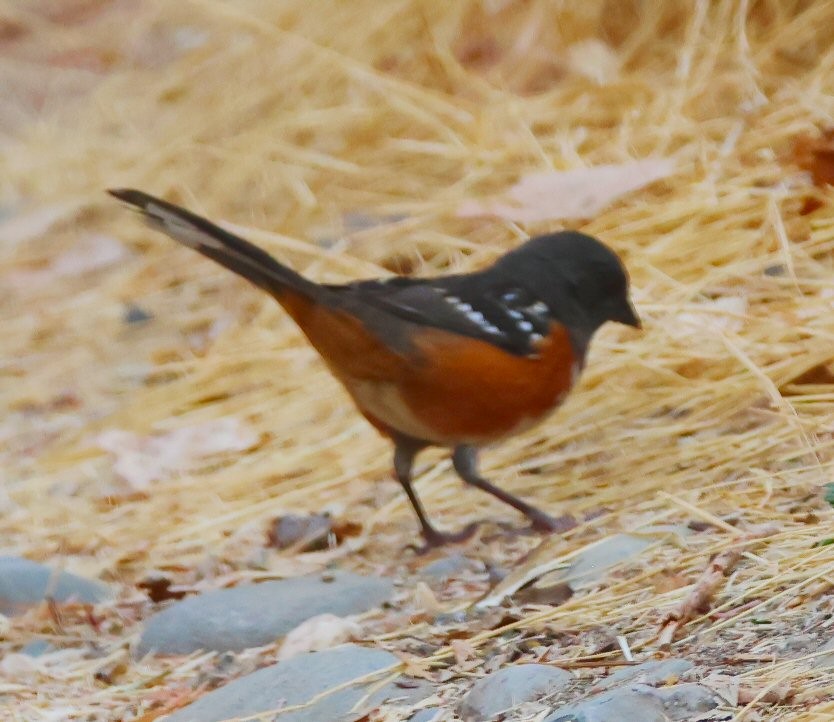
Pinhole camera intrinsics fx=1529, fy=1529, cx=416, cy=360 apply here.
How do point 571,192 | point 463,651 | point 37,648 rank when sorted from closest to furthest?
point 463,651 → point 37,648 → point 571,192

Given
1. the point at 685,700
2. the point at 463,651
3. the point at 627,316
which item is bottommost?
the point at 463,651

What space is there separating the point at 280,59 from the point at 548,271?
3026mm

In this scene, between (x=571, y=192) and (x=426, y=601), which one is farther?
(x=571, y=192)

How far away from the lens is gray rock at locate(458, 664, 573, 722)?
1.90 metres

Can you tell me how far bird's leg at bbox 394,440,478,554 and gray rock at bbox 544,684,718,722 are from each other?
1.18m

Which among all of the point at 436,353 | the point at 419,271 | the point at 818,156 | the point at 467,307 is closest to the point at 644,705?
the point at 436,353

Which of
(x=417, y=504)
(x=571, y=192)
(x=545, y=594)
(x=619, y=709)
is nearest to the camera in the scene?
(x=619, y=709)

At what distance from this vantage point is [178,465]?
11.8ft

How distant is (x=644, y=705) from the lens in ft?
5.57

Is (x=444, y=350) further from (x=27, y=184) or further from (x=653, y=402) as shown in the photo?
(x=27, y=184)

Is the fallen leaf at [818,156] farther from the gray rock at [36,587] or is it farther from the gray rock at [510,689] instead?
the gray rock at [510,689]

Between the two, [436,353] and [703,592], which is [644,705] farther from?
[436,353]

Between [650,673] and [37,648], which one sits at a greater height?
[650,673]

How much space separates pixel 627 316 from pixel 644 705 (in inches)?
62.3
